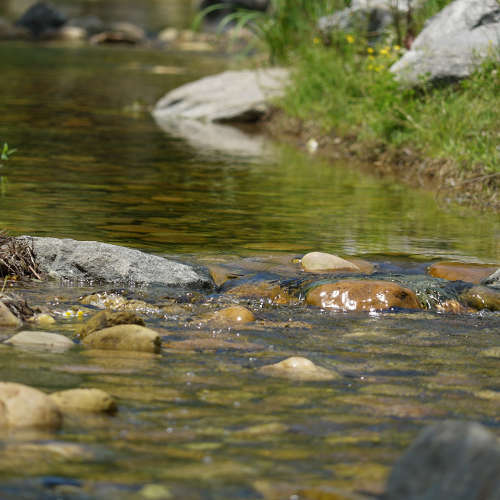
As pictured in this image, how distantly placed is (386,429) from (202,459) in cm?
73

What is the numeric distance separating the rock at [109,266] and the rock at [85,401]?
241 centimetres

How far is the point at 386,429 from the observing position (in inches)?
134

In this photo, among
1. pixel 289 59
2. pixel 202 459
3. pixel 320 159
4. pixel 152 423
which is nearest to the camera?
pixel 202 459

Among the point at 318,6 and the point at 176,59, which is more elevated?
the point at 318,6

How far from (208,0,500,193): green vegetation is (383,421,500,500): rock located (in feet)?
23.3

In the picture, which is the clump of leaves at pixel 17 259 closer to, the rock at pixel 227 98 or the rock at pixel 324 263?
the rock at pixel 324 263

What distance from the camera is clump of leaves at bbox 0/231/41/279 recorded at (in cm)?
577

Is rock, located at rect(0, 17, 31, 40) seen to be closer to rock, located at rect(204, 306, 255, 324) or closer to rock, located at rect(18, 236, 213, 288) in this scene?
rock, located at rect(18, 236, 213, 288)

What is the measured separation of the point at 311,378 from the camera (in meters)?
4.00

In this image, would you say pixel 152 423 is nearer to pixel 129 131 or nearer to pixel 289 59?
pixel 129 131

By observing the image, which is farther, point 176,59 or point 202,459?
point 176,59

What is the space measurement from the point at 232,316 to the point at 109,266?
119cm

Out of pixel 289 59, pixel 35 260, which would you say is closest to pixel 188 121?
pixel 289 59

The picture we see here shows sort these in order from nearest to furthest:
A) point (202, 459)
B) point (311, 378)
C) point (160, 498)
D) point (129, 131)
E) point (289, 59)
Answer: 1. point (160, 498)
2. point (202, 459)
3. point (311, 378)
4. point (129, 131)
5. point (289, 59)
